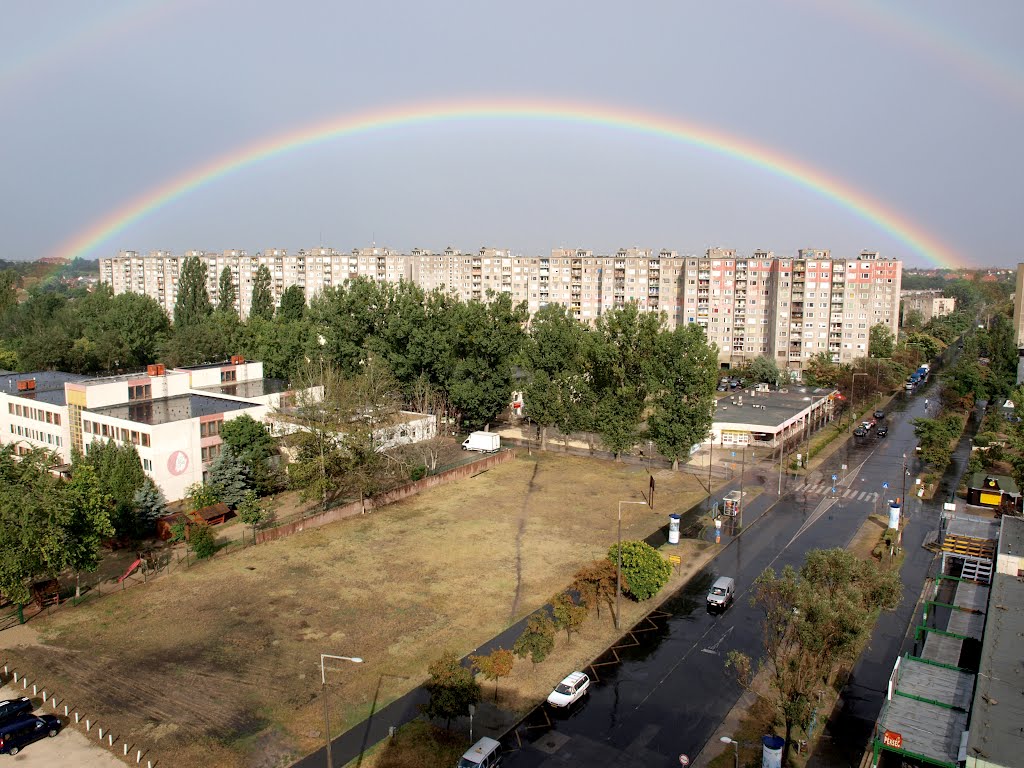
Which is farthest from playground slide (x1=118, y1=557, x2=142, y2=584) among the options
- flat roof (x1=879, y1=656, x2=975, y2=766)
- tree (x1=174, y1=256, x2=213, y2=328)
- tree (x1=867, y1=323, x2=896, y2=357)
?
tree (x1=867, y1=323, x2=896, y2=357)

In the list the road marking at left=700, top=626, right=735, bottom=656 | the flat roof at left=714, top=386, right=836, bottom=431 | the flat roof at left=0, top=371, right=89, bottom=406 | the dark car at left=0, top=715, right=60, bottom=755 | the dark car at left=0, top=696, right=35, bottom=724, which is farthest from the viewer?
the flat roof at left=714, top=386, right=836, bottom=431

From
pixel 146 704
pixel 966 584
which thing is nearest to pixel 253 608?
pixel 146 704

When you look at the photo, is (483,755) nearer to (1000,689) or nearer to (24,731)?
(24,731)

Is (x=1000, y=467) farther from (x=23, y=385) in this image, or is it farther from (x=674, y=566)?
(x=23, y=385)

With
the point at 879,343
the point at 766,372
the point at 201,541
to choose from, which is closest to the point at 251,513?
the point at 201,541

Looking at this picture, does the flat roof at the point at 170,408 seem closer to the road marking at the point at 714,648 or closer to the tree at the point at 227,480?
the tree at the point at 227,480

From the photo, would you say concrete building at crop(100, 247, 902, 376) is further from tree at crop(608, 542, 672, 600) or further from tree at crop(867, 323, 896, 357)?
tree at crop(608, 542, 672, 600)
